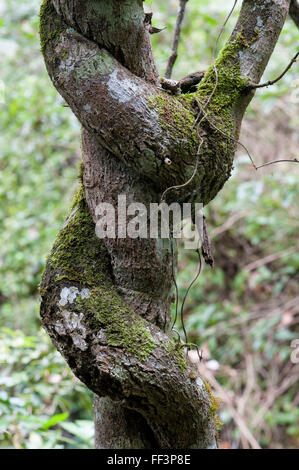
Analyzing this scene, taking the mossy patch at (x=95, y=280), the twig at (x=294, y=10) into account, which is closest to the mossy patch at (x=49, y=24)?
the mossy patch at (x=95, y=280)

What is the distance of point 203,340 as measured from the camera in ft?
8.86

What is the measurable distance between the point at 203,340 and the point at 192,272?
1.36 feet

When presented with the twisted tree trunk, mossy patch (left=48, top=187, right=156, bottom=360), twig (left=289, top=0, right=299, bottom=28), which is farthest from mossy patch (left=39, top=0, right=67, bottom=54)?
twig (left=289, top=0, right=299, bottom=28)

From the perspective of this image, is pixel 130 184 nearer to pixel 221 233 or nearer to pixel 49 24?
pixel 49 24

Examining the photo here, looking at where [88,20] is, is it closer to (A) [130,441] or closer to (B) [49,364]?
(A) [130,441]

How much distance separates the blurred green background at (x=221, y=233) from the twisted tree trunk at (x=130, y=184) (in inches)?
51.2

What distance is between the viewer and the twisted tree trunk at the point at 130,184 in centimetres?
83

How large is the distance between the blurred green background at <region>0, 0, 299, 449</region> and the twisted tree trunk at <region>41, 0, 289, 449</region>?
130 centimetres

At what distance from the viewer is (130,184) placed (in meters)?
0.92

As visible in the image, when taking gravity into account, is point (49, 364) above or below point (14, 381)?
above

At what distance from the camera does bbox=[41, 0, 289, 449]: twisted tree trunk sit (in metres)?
0.83

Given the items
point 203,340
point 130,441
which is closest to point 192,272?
point 203,340


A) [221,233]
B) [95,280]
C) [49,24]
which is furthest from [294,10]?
[221,233]

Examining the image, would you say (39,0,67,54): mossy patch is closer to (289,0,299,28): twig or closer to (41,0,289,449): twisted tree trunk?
(41,0,289,449): twisted tree trunk
